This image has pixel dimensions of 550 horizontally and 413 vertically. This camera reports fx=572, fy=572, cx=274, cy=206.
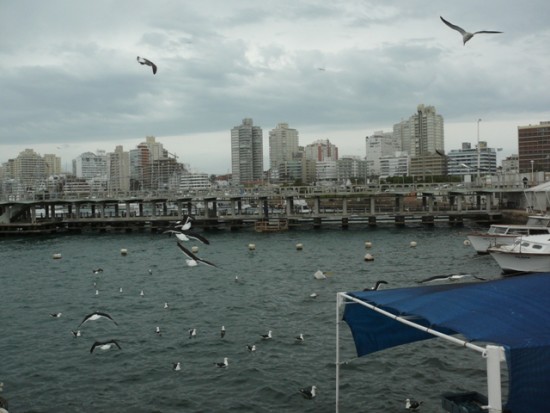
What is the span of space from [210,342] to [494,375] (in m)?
15.4

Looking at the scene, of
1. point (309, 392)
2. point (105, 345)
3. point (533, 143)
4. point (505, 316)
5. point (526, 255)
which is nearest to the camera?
point (505, 316)

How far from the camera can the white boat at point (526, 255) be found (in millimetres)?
30969

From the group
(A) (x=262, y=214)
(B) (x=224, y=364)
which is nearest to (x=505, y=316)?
(B) (x=224, y=364)

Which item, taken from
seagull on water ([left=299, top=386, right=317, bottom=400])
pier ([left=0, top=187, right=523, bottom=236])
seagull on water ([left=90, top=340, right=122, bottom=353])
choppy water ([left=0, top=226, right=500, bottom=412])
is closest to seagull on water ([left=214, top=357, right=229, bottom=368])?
choppy water ([left=0, top=226, right=500, bottom=412])

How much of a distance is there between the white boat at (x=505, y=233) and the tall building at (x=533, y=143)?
124637 millimetres

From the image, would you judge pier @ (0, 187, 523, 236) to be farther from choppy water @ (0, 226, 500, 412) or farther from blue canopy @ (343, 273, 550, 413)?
blue canopy @ (343, 273, 550, 413)

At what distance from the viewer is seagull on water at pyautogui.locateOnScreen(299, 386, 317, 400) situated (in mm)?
15188

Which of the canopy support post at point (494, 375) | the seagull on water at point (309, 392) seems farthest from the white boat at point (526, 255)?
the canopy support post at point (494, 375)

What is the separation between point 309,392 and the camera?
50.0ft

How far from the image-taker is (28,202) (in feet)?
256

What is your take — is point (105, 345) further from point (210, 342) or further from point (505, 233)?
point (505, 233)

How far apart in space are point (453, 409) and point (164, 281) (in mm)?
27322

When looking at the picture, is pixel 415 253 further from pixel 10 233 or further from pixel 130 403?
pixel 10 233

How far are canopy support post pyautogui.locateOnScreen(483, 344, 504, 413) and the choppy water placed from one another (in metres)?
6.64
